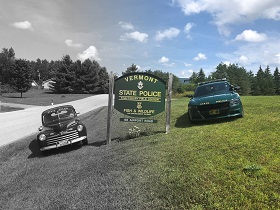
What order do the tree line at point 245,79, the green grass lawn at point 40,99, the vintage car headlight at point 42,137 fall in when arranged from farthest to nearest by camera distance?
1. the tree line at point 245,79
2. the green grass lawn at point 40,99
3. the vintage car headlight at point 42,137

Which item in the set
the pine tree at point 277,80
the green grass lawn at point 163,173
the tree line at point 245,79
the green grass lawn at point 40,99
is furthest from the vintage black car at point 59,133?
the pine tree at point 277,80

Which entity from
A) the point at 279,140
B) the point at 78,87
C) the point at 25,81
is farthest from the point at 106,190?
the point at 78,87

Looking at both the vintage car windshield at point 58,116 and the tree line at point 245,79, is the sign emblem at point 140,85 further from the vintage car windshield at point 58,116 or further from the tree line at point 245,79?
the tree line at point 245,79

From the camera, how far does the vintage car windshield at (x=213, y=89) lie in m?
12.0

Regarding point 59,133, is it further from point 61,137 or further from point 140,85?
point 140,85

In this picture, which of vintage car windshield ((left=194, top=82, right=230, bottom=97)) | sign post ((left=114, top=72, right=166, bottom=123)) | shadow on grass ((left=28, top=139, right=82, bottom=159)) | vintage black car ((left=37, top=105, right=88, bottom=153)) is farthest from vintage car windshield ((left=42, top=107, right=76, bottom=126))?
vintage car windshield ((left=194, top=82, right=230, bottom=97))

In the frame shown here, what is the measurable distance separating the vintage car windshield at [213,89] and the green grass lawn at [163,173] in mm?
1934

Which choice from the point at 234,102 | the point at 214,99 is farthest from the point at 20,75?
the point at 234,102

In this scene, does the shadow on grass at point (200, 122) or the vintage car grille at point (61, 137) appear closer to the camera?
the vintage car grille at point (61, 137)

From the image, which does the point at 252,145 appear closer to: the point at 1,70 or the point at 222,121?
the point at 222,121

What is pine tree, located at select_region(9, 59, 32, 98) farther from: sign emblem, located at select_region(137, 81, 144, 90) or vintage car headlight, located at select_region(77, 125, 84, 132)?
sign emblem, located at select_region(137, 81, 144, 90)

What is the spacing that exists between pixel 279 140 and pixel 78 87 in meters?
70.0

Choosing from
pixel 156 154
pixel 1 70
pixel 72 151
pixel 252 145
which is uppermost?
pixel 1 70

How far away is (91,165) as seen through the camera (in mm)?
8258
